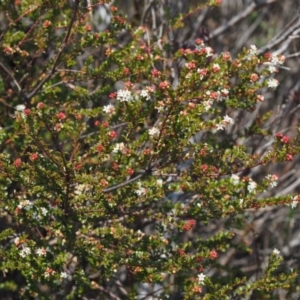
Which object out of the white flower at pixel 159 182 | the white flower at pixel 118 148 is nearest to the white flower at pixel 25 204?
the white flower at pixel 118 148

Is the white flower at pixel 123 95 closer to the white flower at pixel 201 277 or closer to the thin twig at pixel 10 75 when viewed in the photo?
the thin twig at pixel 10 75

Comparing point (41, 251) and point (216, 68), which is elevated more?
point (216, 68)

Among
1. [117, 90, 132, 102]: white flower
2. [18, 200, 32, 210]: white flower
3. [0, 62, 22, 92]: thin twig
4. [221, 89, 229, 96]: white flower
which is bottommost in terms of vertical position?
[18, 200, 32, 210]: white flower

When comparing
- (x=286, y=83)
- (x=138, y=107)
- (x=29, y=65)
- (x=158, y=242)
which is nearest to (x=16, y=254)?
(x=158, y=242)

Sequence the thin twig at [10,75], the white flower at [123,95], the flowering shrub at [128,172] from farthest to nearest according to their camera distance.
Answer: the thin twig at [10,75]
the flowering shrub at [128,172]
the white flower at [123,95]

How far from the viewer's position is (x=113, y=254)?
3256mm

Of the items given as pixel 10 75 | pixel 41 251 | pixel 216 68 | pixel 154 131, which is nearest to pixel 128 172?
pixel 154 131

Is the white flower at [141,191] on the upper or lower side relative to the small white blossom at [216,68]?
lower

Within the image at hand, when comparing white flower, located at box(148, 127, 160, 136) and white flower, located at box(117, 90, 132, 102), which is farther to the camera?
white flower, located at box(148, 127, 160, 136)

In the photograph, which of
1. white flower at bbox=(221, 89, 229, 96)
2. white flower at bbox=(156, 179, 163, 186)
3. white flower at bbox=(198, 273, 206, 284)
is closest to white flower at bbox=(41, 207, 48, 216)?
white flower at bbox=(156, 179, 163, 186)

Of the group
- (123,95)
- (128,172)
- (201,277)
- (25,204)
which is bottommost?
(201,277)

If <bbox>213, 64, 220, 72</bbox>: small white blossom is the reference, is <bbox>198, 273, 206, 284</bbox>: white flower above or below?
below

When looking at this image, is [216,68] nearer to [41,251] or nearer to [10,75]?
[10,75]

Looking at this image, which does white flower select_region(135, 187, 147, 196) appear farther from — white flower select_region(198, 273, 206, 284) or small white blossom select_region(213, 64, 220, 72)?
small white blossom select_region(213, 64, 220, 72)
